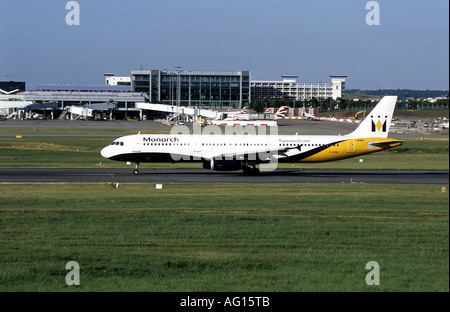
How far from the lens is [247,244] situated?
2367cm

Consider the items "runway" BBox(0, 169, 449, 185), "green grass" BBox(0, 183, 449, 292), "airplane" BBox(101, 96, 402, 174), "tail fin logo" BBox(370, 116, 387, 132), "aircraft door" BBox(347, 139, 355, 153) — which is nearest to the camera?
"green grass" BBox(0, 183, 449, 292)

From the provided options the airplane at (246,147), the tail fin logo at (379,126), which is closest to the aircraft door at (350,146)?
the airplane at (246,147)

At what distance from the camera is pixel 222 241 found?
2412 cm

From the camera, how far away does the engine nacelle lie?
179 feet

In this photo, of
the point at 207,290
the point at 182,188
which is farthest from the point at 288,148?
the point at 207,290

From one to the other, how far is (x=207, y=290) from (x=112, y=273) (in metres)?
3.70

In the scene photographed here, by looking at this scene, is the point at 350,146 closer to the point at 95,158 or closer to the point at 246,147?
the point at 246,147

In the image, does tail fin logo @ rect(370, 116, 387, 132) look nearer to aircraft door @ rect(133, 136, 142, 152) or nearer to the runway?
the runway

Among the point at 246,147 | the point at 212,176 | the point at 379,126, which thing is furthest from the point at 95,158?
the point at 379,126

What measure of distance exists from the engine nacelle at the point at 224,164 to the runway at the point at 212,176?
0.84m

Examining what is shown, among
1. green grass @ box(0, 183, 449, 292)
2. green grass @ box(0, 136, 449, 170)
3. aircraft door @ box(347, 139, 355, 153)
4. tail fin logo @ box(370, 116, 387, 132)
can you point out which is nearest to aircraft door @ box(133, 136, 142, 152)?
green grass @ box(0, 136, 449, 170)

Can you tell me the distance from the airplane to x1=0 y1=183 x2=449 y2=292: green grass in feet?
50.3

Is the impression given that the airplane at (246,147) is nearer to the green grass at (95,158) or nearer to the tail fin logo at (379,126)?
the tail fin logo at (379,126)

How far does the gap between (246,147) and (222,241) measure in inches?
1314
